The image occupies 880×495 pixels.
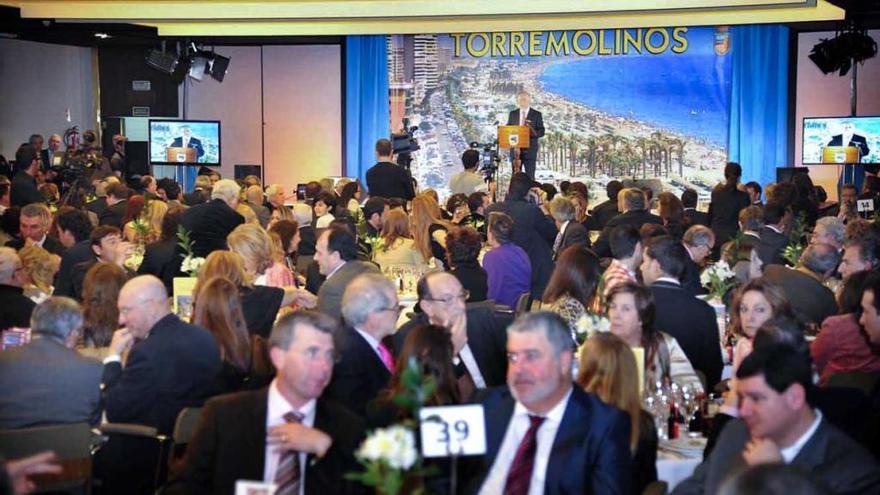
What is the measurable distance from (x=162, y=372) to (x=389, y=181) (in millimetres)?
8407

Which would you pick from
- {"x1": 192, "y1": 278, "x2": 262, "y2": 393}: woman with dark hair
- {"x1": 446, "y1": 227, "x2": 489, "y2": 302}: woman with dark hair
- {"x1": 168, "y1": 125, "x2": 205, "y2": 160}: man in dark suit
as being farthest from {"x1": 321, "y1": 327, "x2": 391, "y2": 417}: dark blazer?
{"x1": 168, "y1": 125, "x2": 205, "y2": 160}: man in dark suit

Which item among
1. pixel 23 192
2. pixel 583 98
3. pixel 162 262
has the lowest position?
pixel 162 262

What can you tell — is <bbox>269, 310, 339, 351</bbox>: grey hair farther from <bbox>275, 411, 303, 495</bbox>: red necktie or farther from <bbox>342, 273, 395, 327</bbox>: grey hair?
<bbox>342, 273, 395, 327</bbox>: grey hair

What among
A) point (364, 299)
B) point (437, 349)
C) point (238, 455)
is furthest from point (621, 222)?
point (238, 455)

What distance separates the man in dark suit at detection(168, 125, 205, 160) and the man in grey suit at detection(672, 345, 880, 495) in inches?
629

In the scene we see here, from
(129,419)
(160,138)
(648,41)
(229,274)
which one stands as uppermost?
(648,41)

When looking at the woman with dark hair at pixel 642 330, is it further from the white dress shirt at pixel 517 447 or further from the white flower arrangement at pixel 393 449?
the white flower arrangement at pixel 393 449

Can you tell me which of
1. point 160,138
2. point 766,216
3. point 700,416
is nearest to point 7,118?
point 160,138

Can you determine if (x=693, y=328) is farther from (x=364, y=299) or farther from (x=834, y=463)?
(x=834, y=463)

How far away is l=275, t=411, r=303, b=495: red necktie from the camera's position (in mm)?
3877

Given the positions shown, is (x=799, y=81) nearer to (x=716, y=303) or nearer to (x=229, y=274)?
(x=716, y=303)

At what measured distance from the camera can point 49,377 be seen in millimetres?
5090

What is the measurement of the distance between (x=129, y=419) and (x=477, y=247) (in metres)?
3.26

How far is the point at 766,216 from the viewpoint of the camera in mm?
10266
